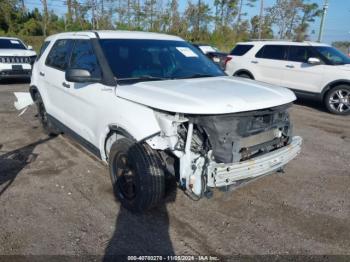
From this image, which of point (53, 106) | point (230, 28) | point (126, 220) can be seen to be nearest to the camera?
point (126, 220)

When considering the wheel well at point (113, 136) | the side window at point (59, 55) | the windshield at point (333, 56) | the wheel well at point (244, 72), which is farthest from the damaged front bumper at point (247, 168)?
the wheel well at point (244, 72)

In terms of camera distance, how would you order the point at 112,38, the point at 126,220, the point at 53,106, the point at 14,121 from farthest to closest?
the point at 14,121 < the point at 53,106 < the point at 112,38 < the point at 126,220

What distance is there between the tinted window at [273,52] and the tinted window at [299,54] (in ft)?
0.70

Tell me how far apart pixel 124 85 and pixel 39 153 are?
254cm

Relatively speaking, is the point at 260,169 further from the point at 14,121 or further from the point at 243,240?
the point at 14,121

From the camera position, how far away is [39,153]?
4.98 metres

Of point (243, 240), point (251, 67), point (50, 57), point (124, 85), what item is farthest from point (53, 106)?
point (251, 67)

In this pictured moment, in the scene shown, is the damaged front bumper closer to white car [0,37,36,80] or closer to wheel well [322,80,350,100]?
wheel well [322,80,350,100]

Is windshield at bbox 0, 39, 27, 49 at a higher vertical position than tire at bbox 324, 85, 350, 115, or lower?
higher

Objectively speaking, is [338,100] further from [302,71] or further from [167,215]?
[167,215]

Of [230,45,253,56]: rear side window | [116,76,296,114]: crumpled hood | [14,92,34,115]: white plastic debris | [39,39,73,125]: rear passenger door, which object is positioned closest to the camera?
[116,76,296,114]: crumpled hood

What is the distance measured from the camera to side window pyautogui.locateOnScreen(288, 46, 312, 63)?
877 centimetres

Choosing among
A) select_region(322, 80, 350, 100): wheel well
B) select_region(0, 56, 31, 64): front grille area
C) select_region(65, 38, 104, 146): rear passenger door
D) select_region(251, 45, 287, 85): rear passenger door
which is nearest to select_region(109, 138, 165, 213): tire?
select_region(65, 38, 104, 146): rear passenger door

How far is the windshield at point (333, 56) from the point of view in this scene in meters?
8.44
